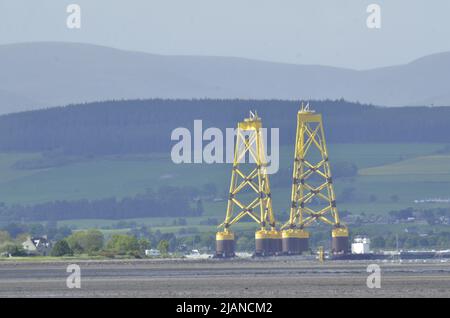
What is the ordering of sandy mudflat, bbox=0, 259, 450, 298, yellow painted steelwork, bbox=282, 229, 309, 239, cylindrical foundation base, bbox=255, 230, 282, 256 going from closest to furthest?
sandy mudflat, bbox=0, 259, 450, 298 → yellow painted steelwork, bbox=282, 229, 309, 239 → cylindrical foundation base, bbox=255, 230, 282, 256

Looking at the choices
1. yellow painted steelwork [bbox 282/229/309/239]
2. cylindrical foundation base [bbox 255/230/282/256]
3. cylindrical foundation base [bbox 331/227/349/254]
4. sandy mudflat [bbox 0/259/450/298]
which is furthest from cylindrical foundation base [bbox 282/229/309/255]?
sandy mudflat [bbox 0/259/450/298]

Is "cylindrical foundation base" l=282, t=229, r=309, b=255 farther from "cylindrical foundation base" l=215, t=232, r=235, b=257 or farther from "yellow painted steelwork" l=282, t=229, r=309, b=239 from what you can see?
"cylindrical foundation base" l=215, t=232, r=235, b=257

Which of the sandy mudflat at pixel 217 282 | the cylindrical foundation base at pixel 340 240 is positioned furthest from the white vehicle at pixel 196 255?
the sandy mudflat at pixel 217 282

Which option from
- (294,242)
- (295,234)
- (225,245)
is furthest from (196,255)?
(294,242)

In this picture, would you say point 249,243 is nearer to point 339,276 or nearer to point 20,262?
point 20,262

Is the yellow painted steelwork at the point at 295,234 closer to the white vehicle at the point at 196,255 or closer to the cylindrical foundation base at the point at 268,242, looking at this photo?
the cylindrical foundation base at the point at 268,242

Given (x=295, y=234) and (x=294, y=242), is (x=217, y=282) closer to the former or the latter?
(x=294, y=242)
